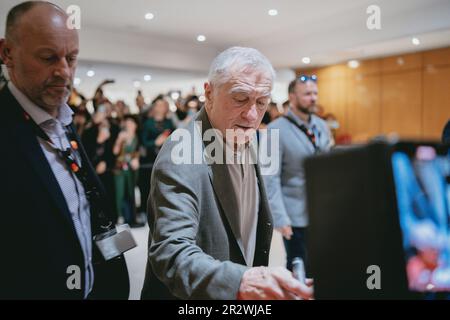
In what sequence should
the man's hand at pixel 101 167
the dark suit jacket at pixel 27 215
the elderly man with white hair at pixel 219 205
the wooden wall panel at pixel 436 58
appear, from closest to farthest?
the elderly man with white hair at pixel 219 205
the dark suit jacket at pixel 27 215
the man's hand at pixel 101 167
the wooden wall panel at pixel 436 58

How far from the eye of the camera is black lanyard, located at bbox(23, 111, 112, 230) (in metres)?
1.01

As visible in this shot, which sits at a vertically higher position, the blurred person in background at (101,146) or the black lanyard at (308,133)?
the black lanyard at (308,133)

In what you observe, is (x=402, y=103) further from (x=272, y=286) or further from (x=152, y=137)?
(x=272, y=286)

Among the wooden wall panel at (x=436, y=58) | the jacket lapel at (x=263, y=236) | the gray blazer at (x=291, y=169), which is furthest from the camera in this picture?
the wooden wall panel at (x=436, y=58)

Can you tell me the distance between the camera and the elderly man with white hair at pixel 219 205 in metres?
0.78

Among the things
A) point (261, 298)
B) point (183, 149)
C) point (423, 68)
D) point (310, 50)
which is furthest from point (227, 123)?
A: point (423, 68)

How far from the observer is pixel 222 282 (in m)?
0.77

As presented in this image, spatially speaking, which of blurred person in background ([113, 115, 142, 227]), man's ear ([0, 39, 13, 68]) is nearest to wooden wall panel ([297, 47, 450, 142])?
blurred person in background ([113, 115, 142, 227])

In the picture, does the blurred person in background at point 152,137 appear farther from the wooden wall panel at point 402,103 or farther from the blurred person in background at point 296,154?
the wooden wall panel at point 402,103

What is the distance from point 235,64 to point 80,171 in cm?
47

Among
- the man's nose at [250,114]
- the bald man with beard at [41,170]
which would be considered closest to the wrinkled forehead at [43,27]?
the bald man with beard at [41,170]

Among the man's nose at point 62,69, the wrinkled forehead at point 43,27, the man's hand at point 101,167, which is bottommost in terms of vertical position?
the man's hand at point 101,167

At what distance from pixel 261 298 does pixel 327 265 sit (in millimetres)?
146

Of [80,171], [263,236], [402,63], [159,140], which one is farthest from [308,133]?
[402,63]
